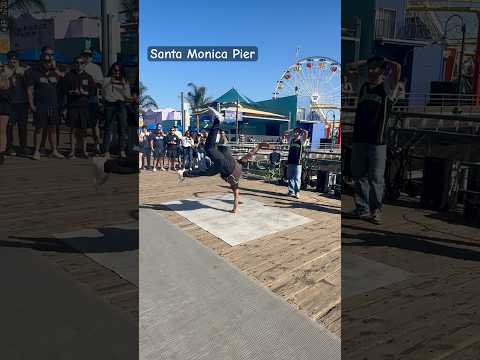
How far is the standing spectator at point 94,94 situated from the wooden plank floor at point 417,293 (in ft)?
3.34

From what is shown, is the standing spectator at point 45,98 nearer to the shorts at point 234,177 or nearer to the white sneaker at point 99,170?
the white sneaker at point 99,170

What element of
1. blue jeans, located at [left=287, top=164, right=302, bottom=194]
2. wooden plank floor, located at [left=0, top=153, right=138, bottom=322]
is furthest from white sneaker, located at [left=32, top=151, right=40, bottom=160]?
blue jeans, located at [left=287, top=164, right=302, bottom=194]

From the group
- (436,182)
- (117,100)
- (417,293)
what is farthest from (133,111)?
(417,293)

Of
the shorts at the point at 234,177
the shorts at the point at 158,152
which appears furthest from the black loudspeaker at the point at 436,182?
the shorts at the point at 158,152

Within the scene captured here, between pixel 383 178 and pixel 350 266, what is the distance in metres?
0.82

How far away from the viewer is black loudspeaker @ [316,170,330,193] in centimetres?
160

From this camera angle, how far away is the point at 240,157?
5.19 feet

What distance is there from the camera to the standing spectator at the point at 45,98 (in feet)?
5.15

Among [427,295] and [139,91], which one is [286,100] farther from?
[427,295]

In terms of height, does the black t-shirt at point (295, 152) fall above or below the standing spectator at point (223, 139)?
below

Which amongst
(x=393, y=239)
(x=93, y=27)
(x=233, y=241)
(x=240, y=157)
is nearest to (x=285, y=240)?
(x=233, y=241)

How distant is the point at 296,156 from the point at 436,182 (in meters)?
0.96

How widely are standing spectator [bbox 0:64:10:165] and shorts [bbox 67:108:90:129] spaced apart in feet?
0.82

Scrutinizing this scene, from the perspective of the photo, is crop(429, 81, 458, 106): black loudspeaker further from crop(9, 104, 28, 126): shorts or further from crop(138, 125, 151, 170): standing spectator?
crop(9, 104, 28, 126): shorts
